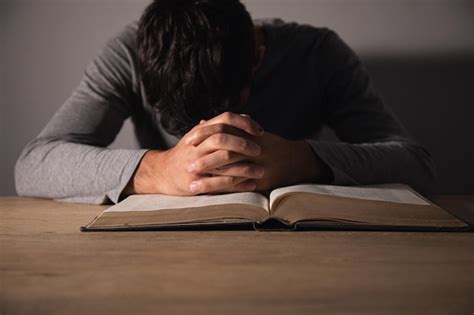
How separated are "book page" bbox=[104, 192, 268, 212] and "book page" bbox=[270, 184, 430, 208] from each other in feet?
0.10

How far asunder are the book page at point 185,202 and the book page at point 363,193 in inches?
1.2

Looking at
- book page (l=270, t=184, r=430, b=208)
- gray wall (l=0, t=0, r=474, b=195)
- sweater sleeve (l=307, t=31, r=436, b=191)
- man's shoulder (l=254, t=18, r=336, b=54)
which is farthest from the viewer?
gray wall (l=0, t=0, r=474, b=195)

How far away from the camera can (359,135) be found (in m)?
1.42

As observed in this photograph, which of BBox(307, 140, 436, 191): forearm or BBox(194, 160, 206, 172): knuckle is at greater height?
BBox(194, 160, 206, 172): knuckle

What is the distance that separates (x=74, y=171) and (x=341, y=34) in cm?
100

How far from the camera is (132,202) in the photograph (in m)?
0.98

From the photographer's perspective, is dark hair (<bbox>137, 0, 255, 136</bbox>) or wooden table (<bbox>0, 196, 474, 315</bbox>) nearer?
wooden table (<bbox>0, 196, 474, 315</bbox>)

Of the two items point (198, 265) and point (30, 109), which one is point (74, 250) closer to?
point (198, 265)

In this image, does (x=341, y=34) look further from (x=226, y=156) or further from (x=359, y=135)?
(x=226, y=156)

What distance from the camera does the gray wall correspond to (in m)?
1.78

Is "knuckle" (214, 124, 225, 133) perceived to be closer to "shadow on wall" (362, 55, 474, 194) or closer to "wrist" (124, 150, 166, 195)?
"wrist" (124, 150, 166, 195)

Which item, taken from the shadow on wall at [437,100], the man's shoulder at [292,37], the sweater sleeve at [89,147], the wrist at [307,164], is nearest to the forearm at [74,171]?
the sweater sleeve at [89,147]

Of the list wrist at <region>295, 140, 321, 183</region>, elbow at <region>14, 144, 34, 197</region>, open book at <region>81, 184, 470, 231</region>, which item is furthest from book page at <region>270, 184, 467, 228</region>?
elbow at <region>14, 144, 34, 197</region>

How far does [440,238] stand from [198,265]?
1.09ft
